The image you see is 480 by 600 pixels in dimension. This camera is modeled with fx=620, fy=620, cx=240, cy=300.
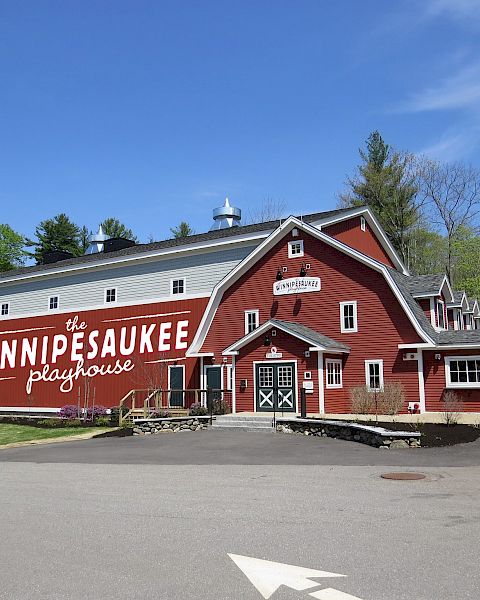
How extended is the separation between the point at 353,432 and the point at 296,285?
10.7 metres

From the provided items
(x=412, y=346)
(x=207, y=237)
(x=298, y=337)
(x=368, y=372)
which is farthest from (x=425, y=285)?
(x=207, y=237)

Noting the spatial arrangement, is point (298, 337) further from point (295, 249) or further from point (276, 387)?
point (295, 249)

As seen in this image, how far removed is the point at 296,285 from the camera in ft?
95.2

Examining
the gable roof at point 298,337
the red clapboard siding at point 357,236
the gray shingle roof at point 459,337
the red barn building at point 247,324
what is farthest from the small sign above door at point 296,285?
the gray shingle roof at point 459,337

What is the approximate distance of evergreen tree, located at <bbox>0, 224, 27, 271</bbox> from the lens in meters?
74.7

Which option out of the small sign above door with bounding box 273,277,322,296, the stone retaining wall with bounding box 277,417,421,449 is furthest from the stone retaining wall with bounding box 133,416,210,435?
the small sign above door with bounding box 273,277,322,296

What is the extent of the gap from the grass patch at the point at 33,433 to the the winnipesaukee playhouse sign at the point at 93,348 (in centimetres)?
686

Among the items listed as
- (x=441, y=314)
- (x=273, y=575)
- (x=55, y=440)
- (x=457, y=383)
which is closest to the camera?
(x=273, y=575)

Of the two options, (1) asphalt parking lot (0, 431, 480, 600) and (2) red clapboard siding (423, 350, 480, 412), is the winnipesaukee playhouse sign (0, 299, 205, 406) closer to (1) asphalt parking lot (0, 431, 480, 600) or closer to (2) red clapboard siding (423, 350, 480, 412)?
(2) red clapboard siding (423, 350, 480, 412)

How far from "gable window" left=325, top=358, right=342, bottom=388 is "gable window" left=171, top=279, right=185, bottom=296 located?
1064 centimetres

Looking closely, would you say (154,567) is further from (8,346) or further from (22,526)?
(8,346)

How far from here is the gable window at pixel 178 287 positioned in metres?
34.3

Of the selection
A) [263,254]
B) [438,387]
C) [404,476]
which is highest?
[263,254]

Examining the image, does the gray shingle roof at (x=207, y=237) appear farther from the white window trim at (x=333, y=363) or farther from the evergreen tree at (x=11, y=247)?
the evergreen tree at (x=11, y=247)
